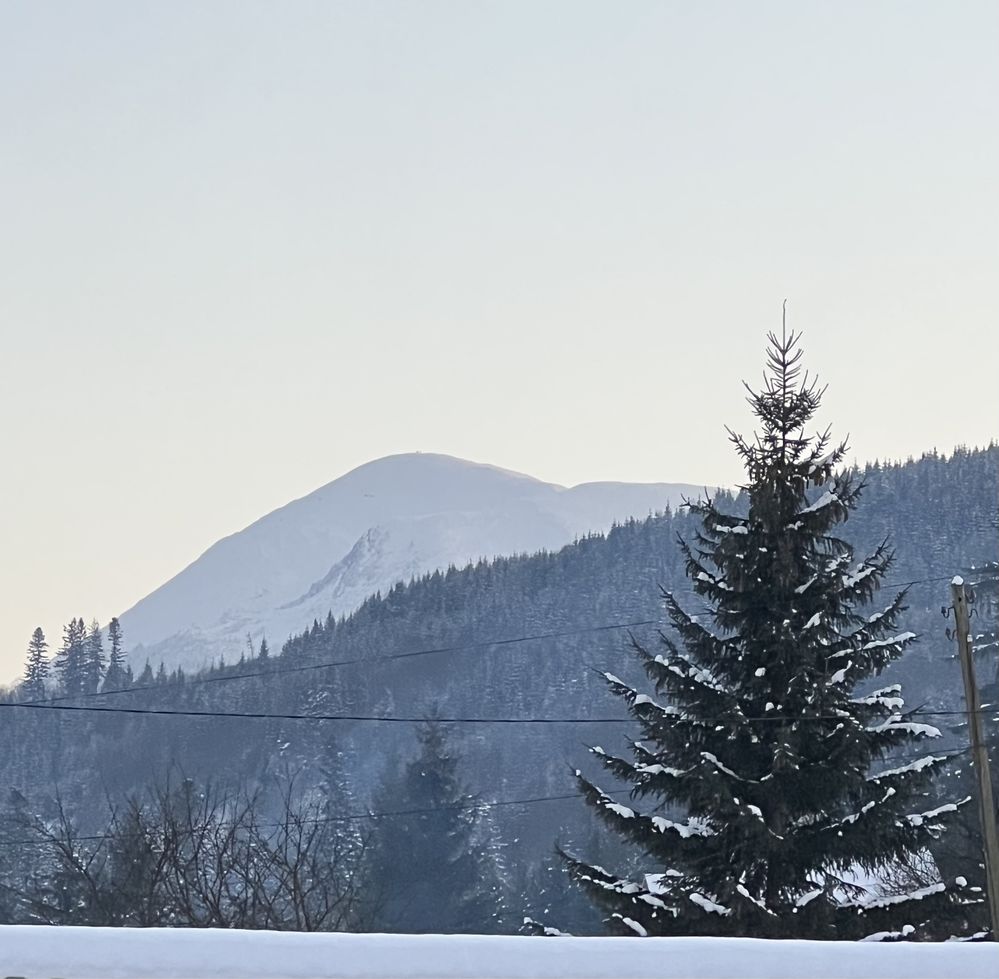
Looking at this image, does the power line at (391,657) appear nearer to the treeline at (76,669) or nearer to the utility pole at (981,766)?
the treeline at (76,669)

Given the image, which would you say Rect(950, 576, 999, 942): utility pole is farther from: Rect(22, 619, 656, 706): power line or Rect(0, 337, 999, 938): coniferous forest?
Rect(22, 619, 656, 706): power line

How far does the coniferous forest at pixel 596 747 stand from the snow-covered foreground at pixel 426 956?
12331 millimetres

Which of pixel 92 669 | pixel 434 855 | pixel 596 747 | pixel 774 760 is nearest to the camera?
pixel 774 760

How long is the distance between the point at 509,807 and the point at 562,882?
164ft

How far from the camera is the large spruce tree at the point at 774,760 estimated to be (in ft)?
51.5

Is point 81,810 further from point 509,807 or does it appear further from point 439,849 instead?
point 439,849

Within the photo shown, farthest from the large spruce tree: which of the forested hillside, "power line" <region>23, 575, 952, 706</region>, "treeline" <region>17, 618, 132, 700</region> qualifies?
"treeline" <region>17, 618, 132, 700</region>

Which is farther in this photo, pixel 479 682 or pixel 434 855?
pixel 479 682

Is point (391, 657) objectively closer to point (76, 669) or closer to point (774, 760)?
point (76, 669)

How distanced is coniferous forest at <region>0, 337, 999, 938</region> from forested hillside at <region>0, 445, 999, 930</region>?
0.42m

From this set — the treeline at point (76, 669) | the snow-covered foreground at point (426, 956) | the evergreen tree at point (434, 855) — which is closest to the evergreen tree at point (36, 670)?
the treeline at point (76, 669)

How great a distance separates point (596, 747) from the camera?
17844mm

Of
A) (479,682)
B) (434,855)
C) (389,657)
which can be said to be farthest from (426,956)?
(389,657)

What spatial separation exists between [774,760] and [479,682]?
135 metres
